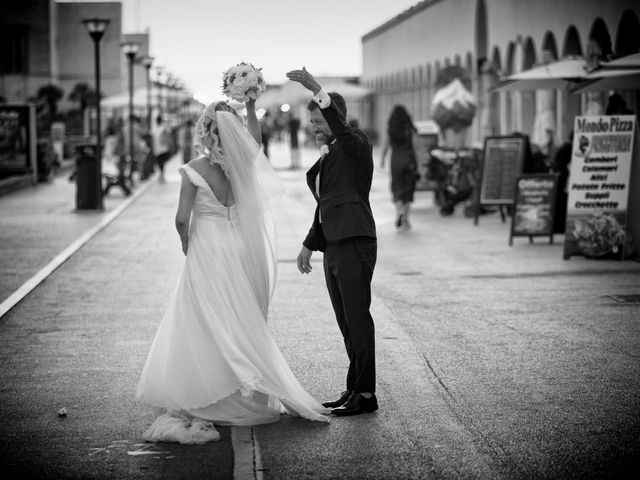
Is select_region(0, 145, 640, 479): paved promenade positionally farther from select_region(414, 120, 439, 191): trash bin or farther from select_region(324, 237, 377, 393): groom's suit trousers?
select_region(414, 120, 439, 191): trash bin

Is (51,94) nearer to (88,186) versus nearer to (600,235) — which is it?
(88,186)

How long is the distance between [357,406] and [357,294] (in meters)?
0.65

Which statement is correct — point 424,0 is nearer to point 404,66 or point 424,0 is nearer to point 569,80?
point 404,66

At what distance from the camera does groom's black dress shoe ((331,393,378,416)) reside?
7172 millimetres

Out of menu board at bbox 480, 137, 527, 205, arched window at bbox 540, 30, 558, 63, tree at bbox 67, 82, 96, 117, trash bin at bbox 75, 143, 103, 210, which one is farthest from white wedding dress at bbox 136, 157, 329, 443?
tree at bbox 67, 82, 96, 117

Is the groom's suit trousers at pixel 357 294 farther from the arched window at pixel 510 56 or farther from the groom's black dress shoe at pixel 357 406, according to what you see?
the arched window at pixel 510 56

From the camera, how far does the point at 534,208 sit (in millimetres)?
16562

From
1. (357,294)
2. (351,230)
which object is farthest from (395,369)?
(351,230)

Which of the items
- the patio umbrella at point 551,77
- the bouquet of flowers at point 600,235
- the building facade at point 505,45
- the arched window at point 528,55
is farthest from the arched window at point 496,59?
the bouquet of flowers at point 600,235

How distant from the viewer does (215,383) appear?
6832 millimetres

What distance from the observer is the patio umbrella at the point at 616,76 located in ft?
50.5

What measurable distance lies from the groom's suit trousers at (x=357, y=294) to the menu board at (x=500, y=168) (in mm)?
12665

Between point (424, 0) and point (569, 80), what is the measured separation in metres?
26.2

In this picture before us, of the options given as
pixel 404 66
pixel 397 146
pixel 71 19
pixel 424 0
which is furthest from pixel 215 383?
pixel 71 19
